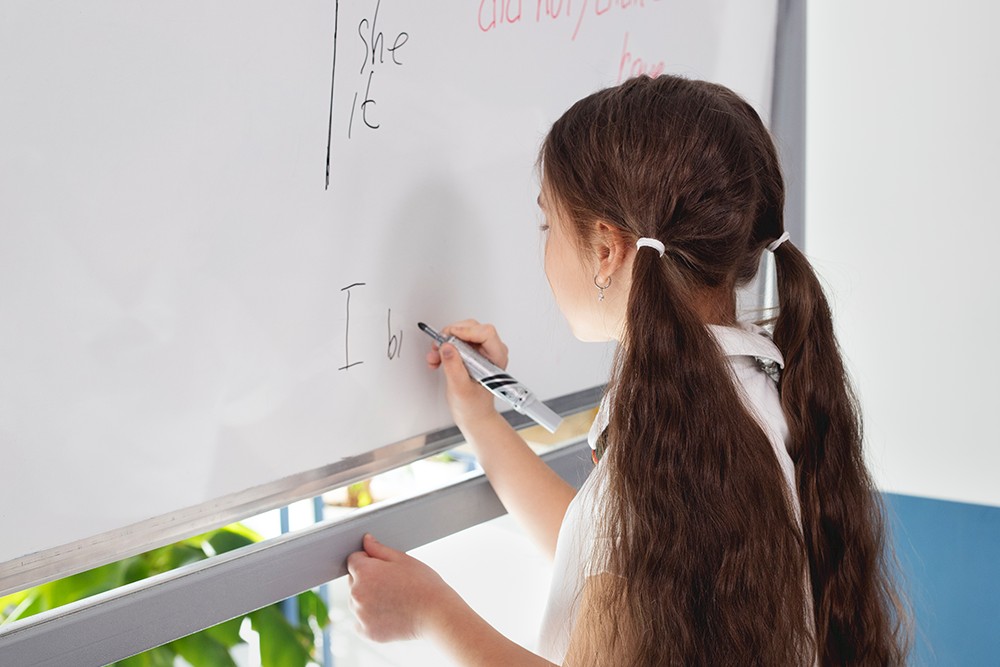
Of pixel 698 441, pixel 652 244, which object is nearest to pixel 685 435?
pixel 698 441

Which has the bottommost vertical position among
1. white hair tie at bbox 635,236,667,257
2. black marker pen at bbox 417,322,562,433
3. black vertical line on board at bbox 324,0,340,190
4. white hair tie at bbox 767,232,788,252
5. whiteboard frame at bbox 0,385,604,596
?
whiteboard frame at bbox 0,385,604,596

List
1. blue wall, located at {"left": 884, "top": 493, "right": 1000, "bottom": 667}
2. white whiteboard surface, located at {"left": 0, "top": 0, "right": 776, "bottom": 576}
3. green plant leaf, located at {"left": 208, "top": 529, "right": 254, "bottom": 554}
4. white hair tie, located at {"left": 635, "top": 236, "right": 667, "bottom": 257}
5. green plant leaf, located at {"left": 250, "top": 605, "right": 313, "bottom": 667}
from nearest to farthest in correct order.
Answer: white whiteboard surface, located at {"left": 0, "top": 0, "right": 776, "bottom": 576} < white hair tie, located at {"left": 635, "top": 236, "right": 667, "bottom": 257} < green plant leaf, located at {"left": 208, "top": 529, "right": 254, "bottom": 554} < green plant leaf, located at {"left": 250, "top": 605, "right": 313, "bottom": 667} < blue wall, located at {"left": 884, "top": 493, "right": 1000, "bottom": 667}

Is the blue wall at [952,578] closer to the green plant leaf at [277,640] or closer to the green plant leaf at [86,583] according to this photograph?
the green plant leaf at [277,640]

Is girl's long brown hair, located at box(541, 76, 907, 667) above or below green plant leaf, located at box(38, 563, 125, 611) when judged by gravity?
above

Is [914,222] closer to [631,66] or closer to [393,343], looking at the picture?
[631,66]

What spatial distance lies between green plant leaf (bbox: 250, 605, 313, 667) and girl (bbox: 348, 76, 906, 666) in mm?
155

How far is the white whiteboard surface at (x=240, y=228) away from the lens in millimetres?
517

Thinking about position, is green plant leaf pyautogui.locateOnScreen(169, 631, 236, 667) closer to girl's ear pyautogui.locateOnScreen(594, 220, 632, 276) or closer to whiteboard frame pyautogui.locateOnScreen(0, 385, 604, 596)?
whiteboard frame pyautogui.locateOnScreen(0, 385, 604, 596)

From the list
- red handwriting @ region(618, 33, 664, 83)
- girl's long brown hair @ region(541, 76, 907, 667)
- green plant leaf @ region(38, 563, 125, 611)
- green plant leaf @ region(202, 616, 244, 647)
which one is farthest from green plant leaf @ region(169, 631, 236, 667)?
red handwriting @ region(618, 33, 664, 83)

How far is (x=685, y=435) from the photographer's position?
623 mm

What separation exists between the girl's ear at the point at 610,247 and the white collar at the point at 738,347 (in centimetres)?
8

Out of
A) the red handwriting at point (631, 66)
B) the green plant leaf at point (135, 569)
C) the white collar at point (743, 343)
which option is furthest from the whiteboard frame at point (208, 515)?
the red handwriting at point (631, 66)

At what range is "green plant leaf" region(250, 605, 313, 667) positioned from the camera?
83 cm

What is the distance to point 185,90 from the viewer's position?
1.83 ft
